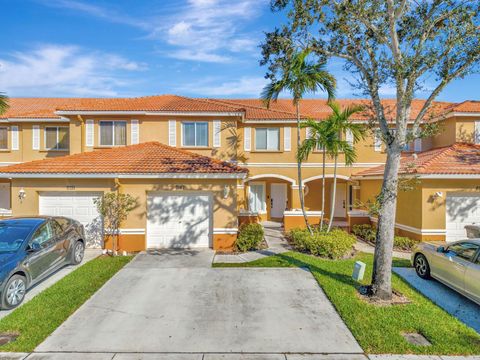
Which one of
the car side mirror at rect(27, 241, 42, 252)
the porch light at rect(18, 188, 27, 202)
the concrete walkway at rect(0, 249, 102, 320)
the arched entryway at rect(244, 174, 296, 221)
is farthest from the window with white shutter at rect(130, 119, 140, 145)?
the car side mirror at rect(27, 241, 42, 252)

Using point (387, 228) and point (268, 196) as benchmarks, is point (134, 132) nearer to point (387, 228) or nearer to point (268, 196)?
point (268, 196)

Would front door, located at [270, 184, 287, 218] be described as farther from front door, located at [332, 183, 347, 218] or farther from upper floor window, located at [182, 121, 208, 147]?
upper floor window, located at [182, 121, 208, 147]

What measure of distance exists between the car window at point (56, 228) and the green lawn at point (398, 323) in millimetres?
8083

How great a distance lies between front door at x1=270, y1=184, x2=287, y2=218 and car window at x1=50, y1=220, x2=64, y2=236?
13.6m

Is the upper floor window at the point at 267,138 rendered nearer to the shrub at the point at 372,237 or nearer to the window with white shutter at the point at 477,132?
the shrub at the point at 372,237

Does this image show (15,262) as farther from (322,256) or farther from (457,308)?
(457,308)

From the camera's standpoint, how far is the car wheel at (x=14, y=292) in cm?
670

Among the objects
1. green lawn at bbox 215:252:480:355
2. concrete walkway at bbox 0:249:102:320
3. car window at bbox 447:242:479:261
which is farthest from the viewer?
concrete walkway at bbox 0:249:102:320

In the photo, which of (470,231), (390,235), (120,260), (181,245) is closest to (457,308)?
(390,235)

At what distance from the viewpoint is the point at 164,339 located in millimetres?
5688

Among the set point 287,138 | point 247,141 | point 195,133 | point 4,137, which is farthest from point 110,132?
point 287,138

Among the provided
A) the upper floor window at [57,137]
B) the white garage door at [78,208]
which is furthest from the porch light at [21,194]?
the upper floor window at [57,137]

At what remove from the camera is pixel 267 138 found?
1800cm

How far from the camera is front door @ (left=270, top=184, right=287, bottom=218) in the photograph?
805 inches
